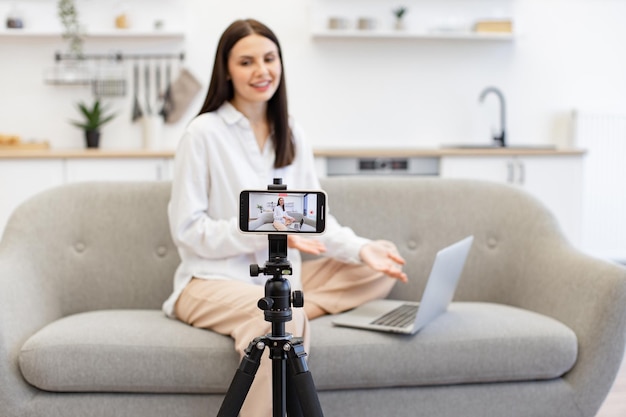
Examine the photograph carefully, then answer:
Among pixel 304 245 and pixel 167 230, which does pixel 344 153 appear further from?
pixel 304 245

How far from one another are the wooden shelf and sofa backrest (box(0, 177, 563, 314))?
2307 millimetres

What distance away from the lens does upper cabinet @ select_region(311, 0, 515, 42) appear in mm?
4582

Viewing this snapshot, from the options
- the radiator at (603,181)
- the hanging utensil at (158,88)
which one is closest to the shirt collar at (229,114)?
the hanging utensil at (158,88)

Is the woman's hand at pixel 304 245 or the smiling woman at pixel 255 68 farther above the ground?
the smiling woman at pixel 255 68

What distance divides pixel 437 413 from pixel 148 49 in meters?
3.40

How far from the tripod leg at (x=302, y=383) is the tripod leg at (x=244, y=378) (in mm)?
65

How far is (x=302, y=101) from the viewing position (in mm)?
4707

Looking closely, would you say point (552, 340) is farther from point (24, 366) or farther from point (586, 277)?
point (24, 366)

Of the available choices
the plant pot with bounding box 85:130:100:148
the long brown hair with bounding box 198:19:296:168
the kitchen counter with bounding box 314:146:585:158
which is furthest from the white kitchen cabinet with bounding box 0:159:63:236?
the long brown hair with bounding box 198:19:296:168

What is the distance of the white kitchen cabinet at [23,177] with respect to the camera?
3.91 metres

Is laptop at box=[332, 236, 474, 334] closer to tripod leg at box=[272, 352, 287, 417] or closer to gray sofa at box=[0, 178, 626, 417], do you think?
gray sofa at box=[0, 178, 626, 417]

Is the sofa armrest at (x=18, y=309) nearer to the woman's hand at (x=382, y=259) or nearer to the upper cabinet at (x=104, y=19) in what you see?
the woman's hand at (x=382, y=259)

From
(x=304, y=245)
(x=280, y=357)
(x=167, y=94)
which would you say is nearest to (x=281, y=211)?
(x=280, y=357)

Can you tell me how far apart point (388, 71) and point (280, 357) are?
360 centimetres
